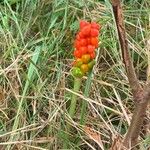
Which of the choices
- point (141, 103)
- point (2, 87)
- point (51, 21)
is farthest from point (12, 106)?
point (141, 103)

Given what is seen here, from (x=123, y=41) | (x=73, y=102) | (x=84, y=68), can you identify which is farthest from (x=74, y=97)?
(x=123, y=41)

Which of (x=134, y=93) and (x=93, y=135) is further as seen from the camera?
(x=93, y=135)

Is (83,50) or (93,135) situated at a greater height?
(83,50)

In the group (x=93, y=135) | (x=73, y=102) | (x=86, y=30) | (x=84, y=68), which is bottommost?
(x=93, y=135)

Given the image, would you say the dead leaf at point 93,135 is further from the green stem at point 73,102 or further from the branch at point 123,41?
the branch at point 123,41

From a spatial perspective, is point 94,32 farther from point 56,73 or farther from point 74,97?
point 56,73

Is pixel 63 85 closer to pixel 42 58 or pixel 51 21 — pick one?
pixel 42 58
